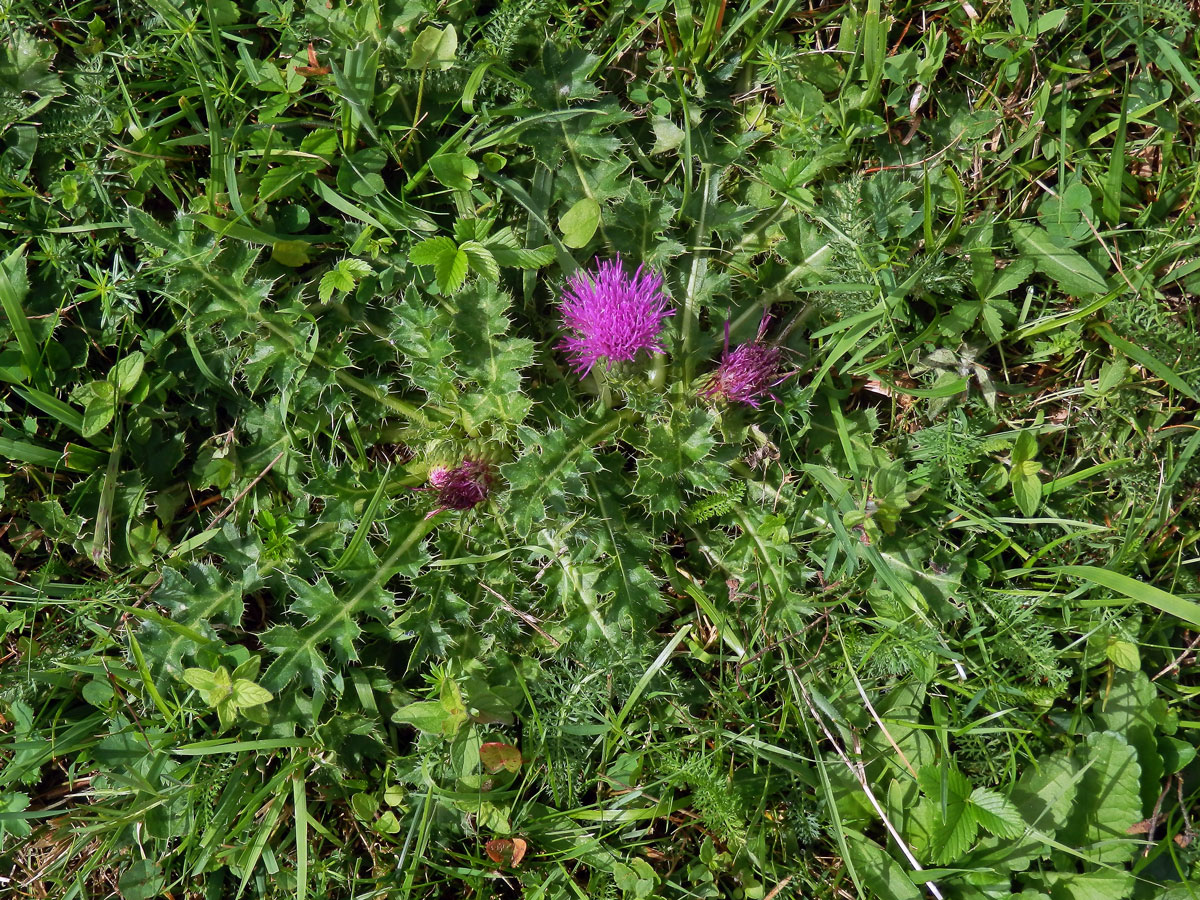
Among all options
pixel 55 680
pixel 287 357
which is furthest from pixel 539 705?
pixel 55 680

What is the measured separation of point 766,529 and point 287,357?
1.76 meters

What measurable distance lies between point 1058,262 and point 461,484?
2245 mm

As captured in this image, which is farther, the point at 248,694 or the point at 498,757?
the point at 498,757

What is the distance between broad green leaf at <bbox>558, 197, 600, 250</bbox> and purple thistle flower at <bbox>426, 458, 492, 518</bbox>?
0.83m

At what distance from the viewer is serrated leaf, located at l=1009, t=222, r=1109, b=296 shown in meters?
3.16

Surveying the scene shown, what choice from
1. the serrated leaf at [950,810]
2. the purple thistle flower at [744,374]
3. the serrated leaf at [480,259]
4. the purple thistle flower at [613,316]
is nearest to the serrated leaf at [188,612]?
the serrated leaf at [480,259]

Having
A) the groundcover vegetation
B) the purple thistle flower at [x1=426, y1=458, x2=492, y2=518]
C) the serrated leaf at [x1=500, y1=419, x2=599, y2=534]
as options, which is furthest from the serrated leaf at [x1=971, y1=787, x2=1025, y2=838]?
the purple thistle flower at [x1=426, y1=458, x2=492, y2=518]

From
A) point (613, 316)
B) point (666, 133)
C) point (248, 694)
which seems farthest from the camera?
A: point (666, 133)

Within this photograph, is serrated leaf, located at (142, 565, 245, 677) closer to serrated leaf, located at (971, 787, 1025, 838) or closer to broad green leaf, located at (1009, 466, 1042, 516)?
serrated leaf, located at (971, 787, 1025, 838)

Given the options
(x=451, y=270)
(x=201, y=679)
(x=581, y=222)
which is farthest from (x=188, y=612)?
(x=581, y=222)

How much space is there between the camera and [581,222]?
3002 mm

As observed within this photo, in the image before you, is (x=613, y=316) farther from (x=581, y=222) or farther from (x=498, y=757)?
(x=498, y=757)

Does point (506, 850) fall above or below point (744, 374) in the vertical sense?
below

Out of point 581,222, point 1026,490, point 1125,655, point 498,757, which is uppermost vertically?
point 581,222
